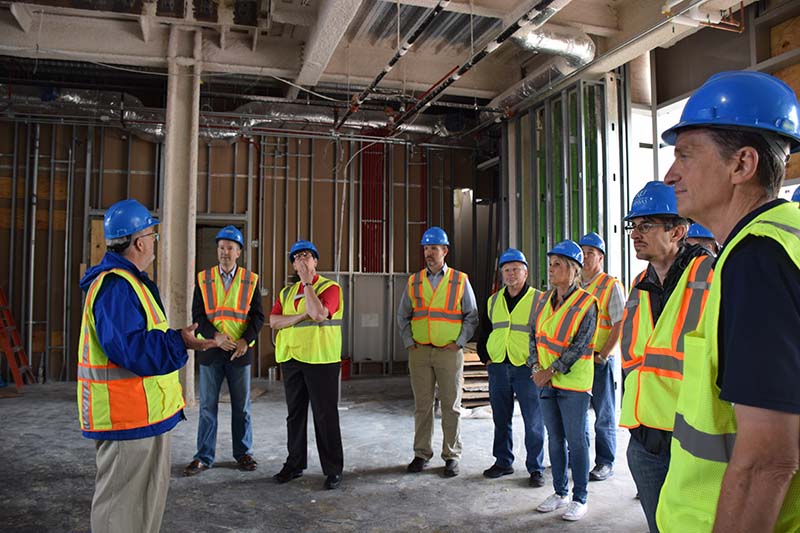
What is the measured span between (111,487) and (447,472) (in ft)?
9.70

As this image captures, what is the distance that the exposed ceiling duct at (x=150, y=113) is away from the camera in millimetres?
8883

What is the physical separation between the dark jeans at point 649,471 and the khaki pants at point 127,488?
2.22m

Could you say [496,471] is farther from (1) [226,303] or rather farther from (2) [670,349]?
(2) [670,349]

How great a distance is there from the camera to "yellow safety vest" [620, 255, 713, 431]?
2.13m

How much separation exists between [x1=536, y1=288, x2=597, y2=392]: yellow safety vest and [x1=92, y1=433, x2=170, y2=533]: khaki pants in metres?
2.63

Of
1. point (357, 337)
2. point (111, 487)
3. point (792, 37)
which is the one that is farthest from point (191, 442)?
point (792, 37)

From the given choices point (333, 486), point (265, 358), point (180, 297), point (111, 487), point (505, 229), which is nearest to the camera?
point (111, 487)

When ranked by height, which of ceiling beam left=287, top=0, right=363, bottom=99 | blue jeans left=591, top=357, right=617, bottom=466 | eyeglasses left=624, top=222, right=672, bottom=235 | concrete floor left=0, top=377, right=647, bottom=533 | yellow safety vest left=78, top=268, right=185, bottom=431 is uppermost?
ceiling beam left=287, top=0, right=363, bottom=99

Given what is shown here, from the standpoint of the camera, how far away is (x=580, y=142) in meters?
7.43

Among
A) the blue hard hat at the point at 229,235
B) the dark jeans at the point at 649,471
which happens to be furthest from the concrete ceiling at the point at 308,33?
the dark jeans at the point at 649,471

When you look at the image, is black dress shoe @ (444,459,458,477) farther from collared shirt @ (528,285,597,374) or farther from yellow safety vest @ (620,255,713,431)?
yellow safety vest @ (620,255,713,431)

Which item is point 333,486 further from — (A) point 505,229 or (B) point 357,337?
(B) point 357,337

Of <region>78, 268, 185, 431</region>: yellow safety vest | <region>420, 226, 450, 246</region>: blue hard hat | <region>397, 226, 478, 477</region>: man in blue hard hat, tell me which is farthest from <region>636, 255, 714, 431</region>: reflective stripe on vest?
<region>420, 226, 450, 246</region>: blue hard hat

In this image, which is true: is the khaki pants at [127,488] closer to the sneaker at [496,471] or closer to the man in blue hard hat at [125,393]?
the man in blue hard hat at [125,393]
